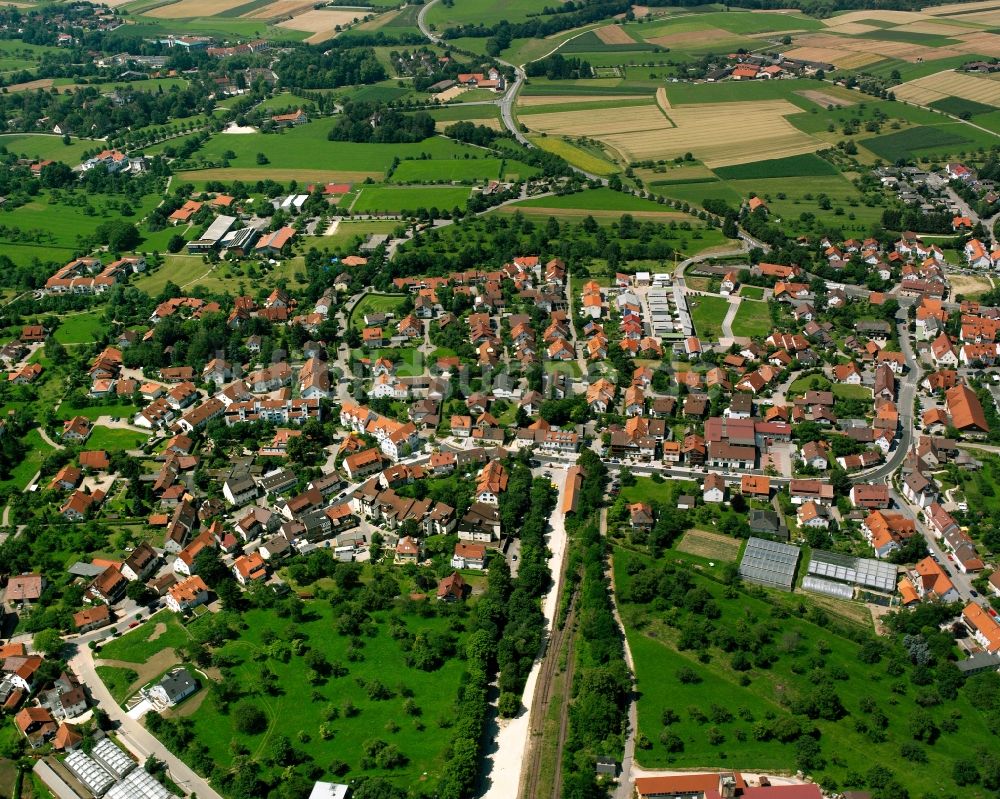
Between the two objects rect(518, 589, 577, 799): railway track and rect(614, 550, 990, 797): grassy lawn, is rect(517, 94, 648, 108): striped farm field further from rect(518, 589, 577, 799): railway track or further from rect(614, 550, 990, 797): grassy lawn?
rect(518, 589, 577, 799): railway track

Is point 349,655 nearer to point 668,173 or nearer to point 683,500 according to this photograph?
point 683,500

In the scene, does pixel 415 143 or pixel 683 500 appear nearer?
pixel 683 500

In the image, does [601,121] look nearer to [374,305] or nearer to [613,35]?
[613,35]

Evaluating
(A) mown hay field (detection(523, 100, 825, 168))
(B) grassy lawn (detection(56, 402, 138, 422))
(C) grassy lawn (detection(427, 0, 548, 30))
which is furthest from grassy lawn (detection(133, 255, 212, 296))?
(C) grassy lawn (detection(427, 0, 548, 30))

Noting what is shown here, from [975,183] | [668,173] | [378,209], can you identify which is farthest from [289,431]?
[975,183]

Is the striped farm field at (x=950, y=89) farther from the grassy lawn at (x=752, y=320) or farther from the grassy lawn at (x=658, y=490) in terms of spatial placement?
the grassy lawn at (x=658, y=490)

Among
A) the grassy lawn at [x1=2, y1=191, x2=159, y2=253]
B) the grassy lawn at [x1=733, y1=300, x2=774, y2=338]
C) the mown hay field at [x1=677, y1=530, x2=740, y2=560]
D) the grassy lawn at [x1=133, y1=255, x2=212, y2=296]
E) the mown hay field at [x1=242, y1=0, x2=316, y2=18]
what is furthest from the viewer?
the mown hay field at [x1=242, y1=0, x2=316, y2=18]

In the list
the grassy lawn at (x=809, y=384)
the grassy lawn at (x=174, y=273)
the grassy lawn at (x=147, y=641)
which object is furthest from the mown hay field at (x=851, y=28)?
the grassy lawn at (x=147, y=641)
